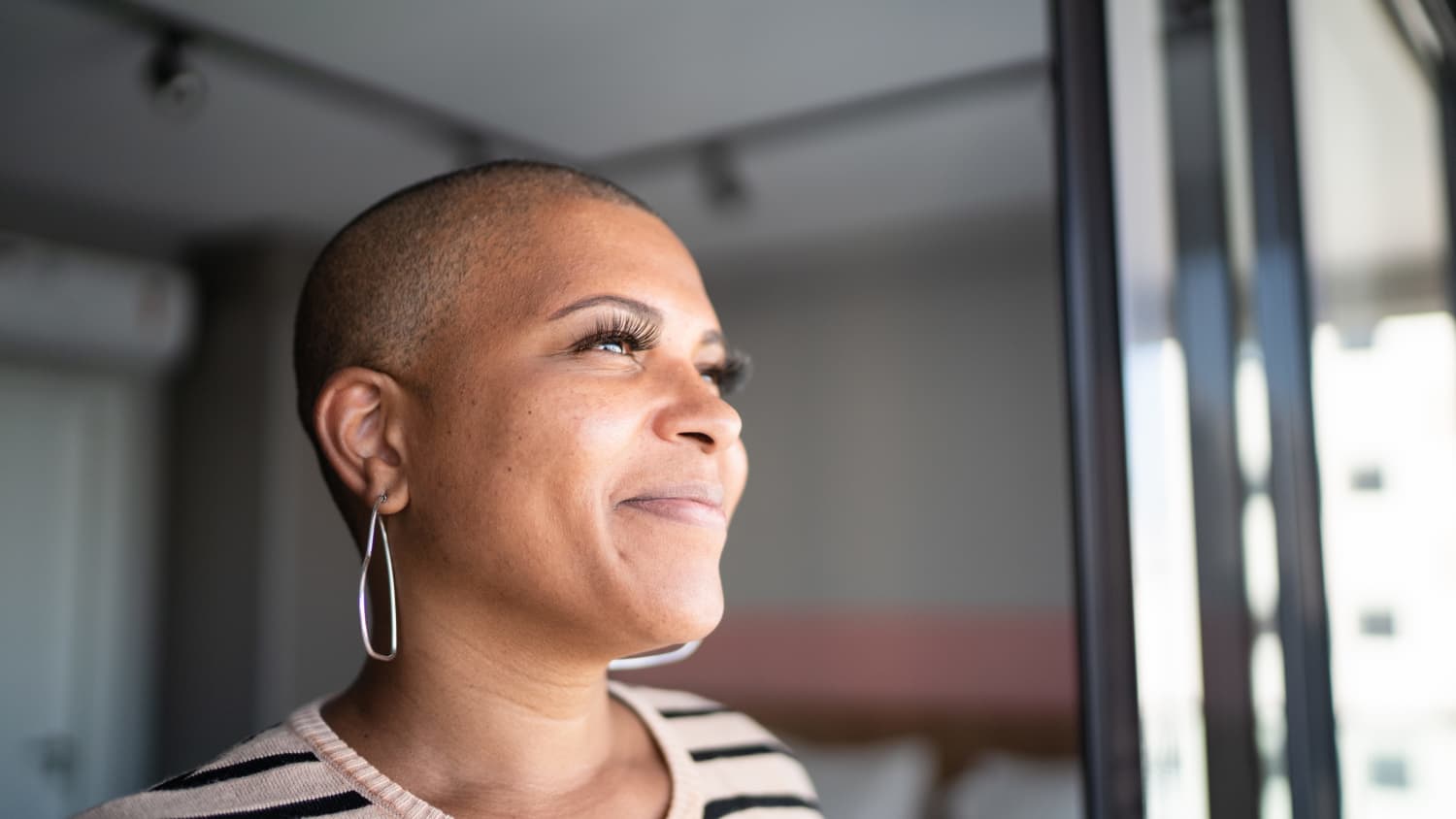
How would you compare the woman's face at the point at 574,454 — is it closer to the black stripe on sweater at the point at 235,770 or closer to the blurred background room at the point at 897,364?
the black stripe on sweater at the point at 235,770

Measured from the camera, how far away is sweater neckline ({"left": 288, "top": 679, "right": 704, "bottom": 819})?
722 mm

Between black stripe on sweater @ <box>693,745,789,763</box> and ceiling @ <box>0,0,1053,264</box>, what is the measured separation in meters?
1.34

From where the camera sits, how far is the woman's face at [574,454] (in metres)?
0.69

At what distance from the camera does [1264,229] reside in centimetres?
92

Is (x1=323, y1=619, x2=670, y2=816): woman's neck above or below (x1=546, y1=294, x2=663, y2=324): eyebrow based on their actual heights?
below

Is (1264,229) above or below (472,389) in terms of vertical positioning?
above

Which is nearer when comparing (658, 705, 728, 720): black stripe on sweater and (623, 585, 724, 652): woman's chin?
(623, 585, 724, 652): woman's chin

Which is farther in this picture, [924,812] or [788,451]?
[788,451]

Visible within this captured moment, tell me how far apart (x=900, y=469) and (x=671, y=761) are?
2.54 m

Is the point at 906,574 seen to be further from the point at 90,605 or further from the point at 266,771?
the point at 266,771

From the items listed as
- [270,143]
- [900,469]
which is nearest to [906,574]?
[900,469]

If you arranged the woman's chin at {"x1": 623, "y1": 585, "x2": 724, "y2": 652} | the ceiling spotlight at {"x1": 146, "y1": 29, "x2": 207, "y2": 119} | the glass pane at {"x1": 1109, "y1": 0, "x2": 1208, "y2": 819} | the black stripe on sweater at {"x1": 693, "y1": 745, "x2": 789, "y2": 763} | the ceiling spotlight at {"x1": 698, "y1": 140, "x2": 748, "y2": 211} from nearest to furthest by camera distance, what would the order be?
the woman's chin at {"x1": 623, "y1": 585, "x2": 724, "y2": 652}
the glass pane at {"x1": 1109, "y1": 0, "x2": 1208, "y2": 819}
the black stripe on sweater at {"x1": 693, "y1": 745, "x2": 789, "y2": 763}
the ceiling spotlight at {"x1": 146, "y1": 29, "x2": 207, "y2": 119}
the ceiling spotlight at {"x1": 698, "y1": 140, "x2": 748, "y2": 211}

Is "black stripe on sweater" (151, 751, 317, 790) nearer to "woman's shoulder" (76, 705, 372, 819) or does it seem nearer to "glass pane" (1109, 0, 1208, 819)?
"woman's shoulder" (76, 705, 372, 819)

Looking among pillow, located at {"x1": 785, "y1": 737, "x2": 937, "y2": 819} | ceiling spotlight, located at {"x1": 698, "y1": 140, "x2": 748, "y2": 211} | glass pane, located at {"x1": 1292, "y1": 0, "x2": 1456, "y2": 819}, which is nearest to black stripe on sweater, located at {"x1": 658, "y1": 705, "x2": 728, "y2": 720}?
glass pane, located at {"x1": 1292, "y1": 0, "x2": 1456, "y2": 819}
